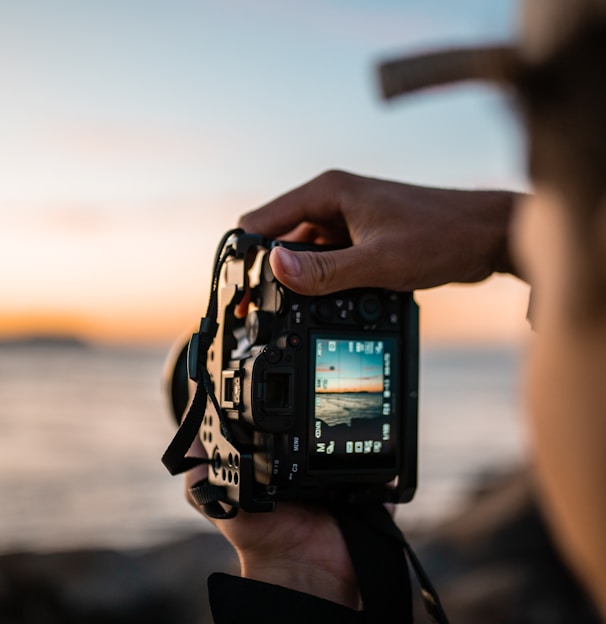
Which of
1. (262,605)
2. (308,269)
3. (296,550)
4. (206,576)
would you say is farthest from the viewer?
(206,576)

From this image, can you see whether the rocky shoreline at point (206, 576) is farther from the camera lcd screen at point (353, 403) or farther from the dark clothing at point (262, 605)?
the dark clothing at point (262, 605)

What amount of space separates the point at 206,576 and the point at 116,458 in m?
6.88

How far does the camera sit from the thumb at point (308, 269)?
6.16 ft

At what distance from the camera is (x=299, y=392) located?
1.97 metres

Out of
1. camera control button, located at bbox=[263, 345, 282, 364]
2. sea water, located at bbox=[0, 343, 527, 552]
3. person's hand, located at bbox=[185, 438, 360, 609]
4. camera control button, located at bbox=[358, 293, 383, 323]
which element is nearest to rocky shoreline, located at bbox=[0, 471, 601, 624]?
sea water, located at bbox=[0, 343, 527, 552]

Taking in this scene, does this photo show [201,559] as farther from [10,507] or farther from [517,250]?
[517,250]

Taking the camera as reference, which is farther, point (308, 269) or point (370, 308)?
point (370, 308)

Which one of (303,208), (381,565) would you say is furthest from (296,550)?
(303,208)

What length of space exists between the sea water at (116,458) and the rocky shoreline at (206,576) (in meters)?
0.69

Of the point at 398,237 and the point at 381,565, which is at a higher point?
the point at 398,237

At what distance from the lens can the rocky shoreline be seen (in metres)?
6.20

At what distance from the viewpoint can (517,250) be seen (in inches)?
29.9

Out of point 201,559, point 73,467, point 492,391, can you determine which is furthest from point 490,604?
point 492,391

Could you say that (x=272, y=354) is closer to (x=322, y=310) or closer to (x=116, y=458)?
(x=322, y=310)
